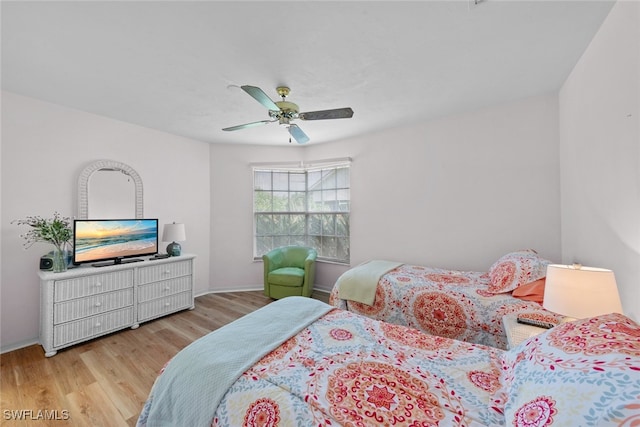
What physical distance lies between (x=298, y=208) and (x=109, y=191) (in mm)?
2697

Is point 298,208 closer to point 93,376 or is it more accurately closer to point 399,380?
point 93,376

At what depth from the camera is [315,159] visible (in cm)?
440

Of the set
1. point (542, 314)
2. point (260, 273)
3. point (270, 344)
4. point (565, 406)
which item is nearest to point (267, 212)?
point (260, 273)

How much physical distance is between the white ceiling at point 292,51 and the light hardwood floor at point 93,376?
8.37 feet

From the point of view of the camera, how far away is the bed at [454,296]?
205 centimetres

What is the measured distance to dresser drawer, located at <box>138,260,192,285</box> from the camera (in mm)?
3027

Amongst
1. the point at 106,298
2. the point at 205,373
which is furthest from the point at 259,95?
the point at 106,298

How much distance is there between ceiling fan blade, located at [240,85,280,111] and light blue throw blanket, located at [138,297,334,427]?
1.61 metres

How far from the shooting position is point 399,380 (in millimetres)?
1063

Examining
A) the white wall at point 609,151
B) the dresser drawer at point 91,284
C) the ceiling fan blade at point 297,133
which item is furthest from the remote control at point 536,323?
the dresser drawer at point 91,284

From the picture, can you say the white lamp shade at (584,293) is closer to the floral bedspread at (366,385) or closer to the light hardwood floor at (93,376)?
the floral bedspread at (366,385)

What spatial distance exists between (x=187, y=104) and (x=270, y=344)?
8.72 feet

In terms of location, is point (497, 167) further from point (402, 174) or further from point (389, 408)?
point (389, 408)

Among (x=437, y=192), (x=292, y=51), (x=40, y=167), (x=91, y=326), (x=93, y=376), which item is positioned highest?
(x=292, y=51)
